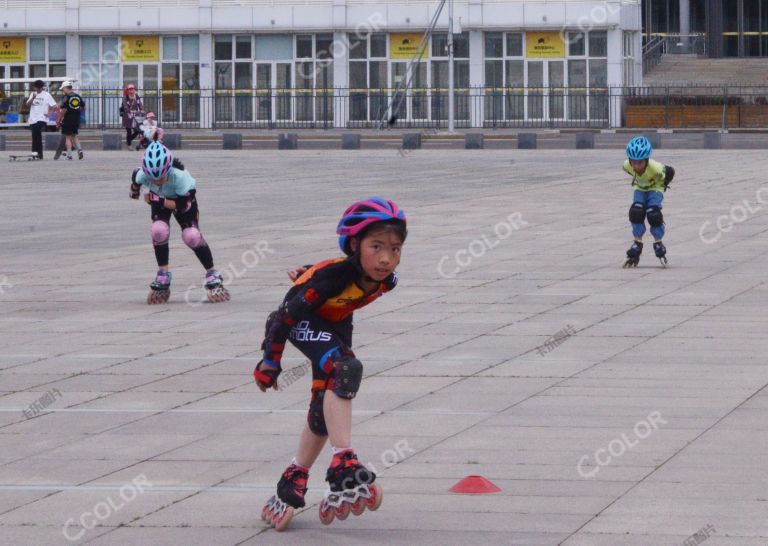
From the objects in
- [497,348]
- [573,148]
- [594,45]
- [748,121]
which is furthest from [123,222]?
[594,45]

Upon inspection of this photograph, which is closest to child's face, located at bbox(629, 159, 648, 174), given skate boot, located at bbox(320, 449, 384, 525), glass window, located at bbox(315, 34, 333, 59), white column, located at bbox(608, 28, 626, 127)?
skate boot, located at bbox(320, 449, 384, 525)

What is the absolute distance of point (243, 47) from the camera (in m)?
59.9

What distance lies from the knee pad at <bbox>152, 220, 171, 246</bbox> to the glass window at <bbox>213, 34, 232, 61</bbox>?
4607 cm

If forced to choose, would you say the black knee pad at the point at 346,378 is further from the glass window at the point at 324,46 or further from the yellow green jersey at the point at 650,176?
the glass window at the point at 324,46

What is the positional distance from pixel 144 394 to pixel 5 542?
139 inches

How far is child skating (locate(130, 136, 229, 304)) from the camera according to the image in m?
14.4

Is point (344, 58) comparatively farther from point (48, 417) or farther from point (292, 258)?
point (48, 417)

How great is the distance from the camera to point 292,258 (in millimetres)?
17844

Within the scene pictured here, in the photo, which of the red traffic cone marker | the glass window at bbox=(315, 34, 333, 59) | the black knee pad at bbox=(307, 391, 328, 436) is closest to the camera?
the black knee pad at bbox=(307, 391, 328, 436)

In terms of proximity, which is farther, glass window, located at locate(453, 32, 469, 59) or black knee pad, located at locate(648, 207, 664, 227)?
glass window, located at locate(453, 32, 469, 59)

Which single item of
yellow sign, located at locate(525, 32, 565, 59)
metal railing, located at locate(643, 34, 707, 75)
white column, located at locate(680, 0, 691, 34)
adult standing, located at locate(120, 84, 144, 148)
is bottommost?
adult standing, located at locate(120, 84, 144, 148)

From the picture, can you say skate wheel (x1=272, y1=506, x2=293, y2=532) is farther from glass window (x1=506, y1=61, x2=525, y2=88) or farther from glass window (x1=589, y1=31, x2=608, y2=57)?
glass window (x1=506, y1=61, x2=525, y2=88)

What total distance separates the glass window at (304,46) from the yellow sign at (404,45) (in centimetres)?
299

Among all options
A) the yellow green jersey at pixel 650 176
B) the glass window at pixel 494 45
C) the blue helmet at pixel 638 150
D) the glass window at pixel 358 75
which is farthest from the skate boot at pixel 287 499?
the glass window at pixel 358 75
